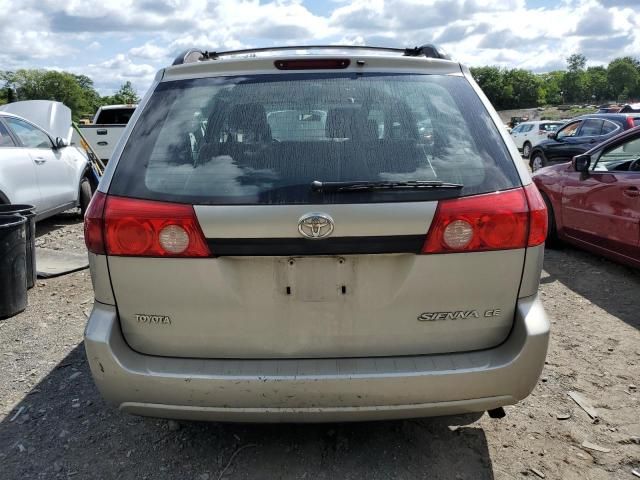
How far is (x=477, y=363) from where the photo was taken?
240 cm

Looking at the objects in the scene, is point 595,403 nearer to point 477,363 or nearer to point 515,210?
point 477,363

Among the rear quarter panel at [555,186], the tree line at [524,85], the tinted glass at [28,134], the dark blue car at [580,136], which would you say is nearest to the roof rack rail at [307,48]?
the rear quarter panel at [555,186]

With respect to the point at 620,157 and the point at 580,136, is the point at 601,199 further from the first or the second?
the point at 580,136

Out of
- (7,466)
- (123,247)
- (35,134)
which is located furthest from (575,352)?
(35,134)

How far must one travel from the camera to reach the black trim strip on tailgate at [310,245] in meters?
2.28

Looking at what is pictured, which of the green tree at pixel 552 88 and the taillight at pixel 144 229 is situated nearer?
the taillight at pixel 144 229

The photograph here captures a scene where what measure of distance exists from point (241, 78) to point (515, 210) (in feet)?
4.35

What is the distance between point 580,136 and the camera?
15211mm

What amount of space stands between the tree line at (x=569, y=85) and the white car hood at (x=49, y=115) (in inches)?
5111

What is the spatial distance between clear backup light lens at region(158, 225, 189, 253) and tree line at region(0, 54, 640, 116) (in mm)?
87490

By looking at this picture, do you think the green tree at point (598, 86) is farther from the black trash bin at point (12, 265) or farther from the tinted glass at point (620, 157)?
the black trash bin at point (12, 265)

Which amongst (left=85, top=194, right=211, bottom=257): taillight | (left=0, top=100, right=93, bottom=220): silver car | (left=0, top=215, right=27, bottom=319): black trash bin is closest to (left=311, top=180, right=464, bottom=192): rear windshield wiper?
(left=85, top=194, right=211, bottom=257): taillight

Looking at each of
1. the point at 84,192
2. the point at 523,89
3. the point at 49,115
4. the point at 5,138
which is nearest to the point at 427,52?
the point at 5,138

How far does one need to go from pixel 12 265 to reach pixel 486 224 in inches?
170
